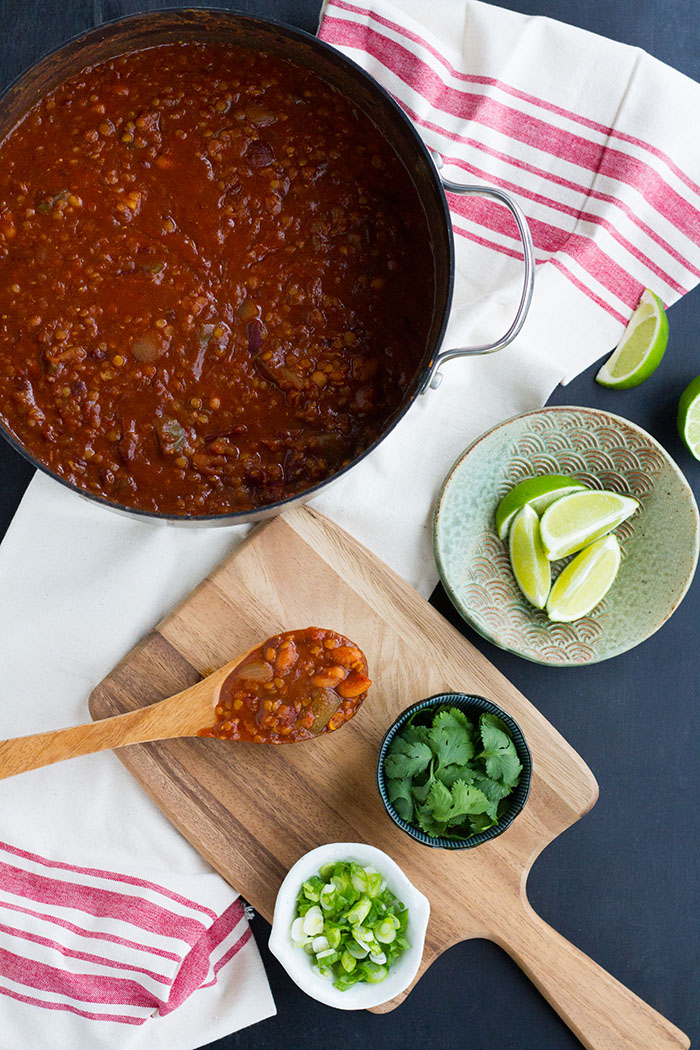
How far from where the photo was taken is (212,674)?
94.6 inches

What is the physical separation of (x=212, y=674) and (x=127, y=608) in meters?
0.36

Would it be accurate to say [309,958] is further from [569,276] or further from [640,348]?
[569,276]

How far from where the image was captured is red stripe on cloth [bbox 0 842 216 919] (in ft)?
8.07

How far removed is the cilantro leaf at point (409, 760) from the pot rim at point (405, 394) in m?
0.73

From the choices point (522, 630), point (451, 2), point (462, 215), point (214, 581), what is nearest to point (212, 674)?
point (214, 581)

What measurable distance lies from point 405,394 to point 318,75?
2.95 ft

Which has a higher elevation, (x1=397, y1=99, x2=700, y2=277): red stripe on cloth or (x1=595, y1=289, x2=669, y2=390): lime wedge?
(x1=397, y1=99, x2=700, y2=277): red stripe on cloth

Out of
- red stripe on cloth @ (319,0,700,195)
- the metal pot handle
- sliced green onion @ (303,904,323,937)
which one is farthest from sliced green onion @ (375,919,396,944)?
red stripe on cloth @ (319,0,700,195)

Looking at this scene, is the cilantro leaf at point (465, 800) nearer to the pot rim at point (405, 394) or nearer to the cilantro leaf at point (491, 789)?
the cilantro leaf at point (491, 789)

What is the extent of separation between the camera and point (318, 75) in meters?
2.32

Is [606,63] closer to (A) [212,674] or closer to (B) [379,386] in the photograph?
(B) [379,386]

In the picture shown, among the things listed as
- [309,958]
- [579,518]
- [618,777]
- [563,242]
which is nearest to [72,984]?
[309,958]

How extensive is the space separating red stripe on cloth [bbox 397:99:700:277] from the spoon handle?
180cm

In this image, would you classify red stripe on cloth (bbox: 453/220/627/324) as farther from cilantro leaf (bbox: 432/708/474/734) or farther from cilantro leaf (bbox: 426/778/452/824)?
cilantro leaf (bbox: 426/778/452/824)
